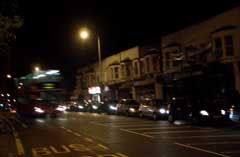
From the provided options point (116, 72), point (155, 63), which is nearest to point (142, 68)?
point (155, 63)

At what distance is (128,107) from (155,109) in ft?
26.5

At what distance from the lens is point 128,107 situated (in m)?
47.3

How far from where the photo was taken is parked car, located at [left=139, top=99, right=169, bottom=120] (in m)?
39.1

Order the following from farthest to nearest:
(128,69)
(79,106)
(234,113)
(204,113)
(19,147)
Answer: (79,106) < (128,69) < (234,113) < (204,113) < (19,147)

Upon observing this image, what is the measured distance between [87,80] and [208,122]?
56.6 meters

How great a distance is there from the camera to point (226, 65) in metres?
40.2

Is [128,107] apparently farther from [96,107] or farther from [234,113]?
[234,113]

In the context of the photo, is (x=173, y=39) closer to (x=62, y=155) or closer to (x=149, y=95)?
(x=149, y=95)

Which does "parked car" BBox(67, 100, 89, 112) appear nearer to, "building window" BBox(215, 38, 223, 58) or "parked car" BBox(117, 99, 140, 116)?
"parked car" BBox(117, 99, 140, 116)

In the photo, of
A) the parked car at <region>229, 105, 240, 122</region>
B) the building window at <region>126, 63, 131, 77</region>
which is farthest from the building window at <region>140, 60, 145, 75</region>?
the parked car at <region>229, 105, 240, 122</region>

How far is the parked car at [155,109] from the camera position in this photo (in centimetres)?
3912

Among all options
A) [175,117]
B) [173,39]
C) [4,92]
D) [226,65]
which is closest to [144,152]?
[175,117]

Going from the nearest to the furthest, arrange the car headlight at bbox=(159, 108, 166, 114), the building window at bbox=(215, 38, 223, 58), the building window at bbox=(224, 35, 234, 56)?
the car headlight at bbox=(159, 108, 166, 114) < the building window at bbox=(224, 35, 234, 56) < the building window at bbox=(215, 38, 223, 58)

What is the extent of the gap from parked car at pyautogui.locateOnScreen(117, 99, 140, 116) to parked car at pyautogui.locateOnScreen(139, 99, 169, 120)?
280 centimetres
